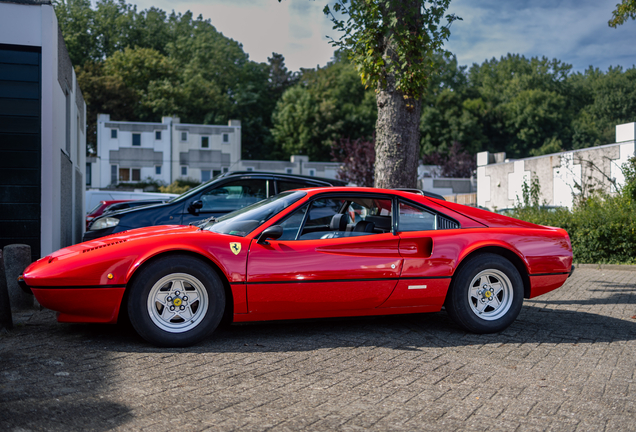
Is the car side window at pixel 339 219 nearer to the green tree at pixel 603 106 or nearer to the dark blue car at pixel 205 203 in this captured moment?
the dark blue car at pixel 205 203

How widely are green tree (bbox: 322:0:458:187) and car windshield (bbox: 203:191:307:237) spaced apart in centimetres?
322

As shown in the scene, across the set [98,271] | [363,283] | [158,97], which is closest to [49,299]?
[98,271]

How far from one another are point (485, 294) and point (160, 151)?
1899 inches

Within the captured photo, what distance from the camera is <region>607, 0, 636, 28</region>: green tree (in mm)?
10535

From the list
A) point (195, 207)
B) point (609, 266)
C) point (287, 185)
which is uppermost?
point (287, 185)

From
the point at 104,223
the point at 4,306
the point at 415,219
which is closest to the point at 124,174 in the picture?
the point at 104,223

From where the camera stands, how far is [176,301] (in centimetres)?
443

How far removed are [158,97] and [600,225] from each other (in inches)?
2056

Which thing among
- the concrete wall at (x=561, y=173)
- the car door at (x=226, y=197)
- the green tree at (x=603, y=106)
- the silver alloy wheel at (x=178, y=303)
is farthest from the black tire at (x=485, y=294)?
the green tree at (x=603, y=106)

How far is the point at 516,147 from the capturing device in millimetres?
61844

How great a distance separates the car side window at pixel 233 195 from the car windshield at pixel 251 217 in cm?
274

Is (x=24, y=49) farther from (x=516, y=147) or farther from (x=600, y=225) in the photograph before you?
(x=516, y=147)

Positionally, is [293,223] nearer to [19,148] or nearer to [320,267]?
[320,267]

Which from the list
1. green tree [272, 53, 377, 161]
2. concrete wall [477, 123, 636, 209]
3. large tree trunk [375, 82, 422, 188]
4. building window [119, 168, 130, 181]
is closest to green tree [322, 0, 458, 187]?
large tree trunk [375, 82, 422, 188]
